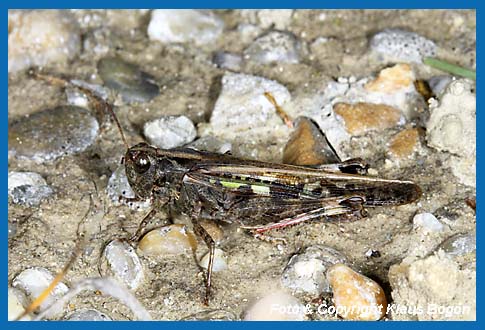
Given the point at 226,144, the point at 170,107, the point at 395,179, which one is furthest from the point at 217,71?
the point at 395,179

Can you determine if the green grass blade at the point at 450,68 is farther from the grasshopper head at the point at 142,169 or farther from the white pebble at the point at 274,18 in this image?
the grasshopper head at the point at 142,169

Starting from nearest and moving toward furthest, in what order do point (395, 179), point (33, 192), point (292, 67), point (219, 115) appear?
point (395, 179) → point (33, 192) → point (219, 115) → point (292, 67)

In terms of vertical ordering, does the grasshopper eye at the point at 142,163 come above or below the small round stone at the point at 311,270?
above

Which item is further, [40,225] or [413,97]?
[413,97]

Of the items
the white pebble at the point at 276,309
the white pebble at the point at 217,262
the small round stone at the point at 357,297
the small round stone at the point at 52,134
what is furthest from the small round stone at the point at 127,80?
the small round stone at the point at 357,297

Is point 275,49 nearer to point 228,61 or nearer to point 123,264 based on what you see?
point 228,61

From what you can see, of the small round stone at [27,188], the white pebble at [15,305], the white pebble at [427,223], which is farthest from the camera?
the small round stone at [27,188]

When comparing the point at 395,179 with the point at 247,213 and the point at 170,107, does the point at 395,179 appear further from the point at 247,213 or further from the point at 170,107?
the point at 170,107
